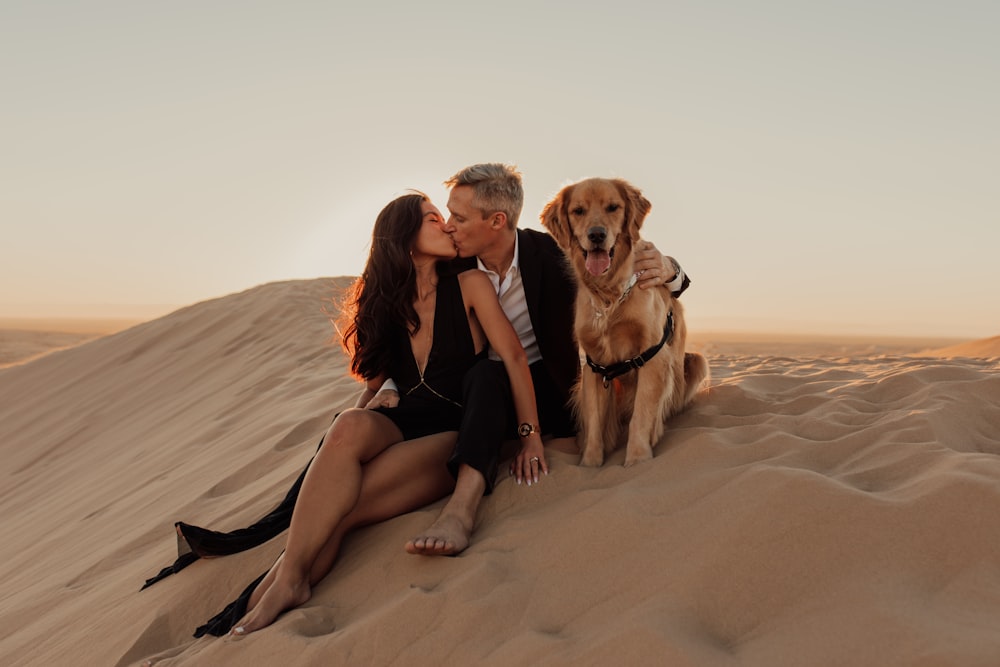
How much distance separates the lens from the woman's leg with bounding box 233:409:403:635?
254cm

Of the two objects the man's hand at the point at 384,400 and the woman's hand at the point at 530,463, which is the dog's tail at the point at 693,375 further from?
the man's hand at the point at 384,400

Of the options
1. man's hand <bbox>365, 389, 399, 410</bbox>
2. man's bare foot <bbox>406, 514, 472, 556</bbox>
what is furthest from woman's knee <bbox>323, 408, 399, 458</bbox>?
man's bare foot <bbox>406, 514, 472, 556</bbox>

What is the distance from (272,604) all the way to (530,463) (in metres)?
1.10

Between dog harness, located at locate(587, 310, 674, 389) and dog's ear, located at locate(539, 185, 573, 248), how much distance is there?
609 mm

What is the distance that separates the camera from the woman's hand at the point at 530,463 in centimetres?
295

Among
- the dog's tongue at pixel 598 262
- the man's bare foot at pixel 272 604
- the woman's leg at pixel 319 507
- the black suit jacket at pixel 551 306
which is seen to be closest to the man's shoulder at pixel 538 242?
the black suit jacket at pixel 551 306

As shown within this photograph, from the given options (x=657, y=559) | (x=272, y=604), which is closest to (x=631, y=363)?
(x=657, y=559)

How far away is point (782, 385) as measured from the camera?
414cm

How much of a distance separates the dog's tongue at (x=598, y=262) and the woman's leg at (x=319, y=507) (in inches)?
48.5

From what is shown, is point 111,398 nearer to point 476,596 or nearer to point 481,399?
point 481,399

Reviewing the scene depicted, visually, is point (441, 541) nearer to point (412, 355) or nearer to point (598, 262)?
point (412, 355)

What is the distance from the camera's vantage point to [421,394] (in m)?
3.13

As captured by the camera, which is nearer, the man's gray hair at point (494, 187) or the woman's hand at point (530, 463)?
the woman's hand at point (530, 463)

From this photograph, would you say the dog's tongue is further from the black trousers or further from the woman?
the black trousers
